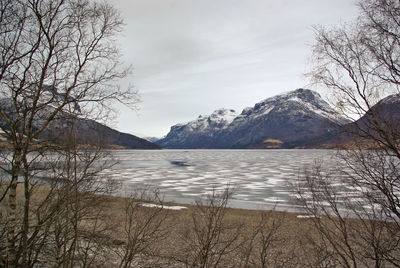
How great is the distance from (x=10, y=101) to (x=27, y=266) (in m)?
4.63

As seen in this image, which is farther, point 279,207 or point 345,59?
point 279,207

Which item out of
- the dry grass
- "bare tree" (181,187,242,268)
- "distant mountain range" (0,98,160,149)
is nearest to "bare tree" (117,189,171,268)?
the dry grass

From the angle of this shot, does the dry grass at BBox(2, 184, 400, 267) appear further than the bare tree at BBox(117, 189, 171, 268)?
Yes

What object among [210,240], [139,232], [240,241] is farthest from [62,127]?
[240,241]

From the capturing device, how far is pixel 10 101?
7.45 metres

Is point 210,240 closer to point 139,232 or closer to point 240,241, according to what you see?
point 139,232

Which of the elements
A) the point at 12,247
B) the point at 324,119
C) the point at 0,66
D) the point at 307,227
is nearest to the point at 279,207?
the point at 307,227

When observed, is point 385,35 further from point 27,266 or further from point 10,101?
point 27,266

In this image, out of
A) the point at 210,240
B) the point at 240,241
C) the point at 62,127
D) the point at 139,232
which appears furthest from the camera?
the point at 240,241

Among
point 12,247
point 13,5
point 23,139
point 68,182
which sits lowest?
point 12,247

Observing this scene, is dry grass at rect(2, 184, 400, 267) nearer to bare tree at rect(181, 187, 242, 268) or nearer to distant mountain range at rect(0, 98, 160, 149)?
bare tree at rect(181, 187, 242, 268)

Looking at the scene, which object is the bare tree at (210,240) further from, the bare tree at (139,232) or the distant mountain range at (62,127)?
the distant mountain range at (62,127)

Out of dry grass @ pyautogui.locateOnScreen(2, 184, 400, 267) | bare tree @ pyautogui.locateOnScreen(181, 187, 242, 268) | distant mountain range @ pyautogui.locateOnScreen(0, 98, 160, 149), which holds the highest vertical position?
distant mountain range @ pyautogui.locateOnScreen(0, 98, 160, 149)

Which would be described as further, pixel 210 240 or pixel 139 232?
pixel 139 232
